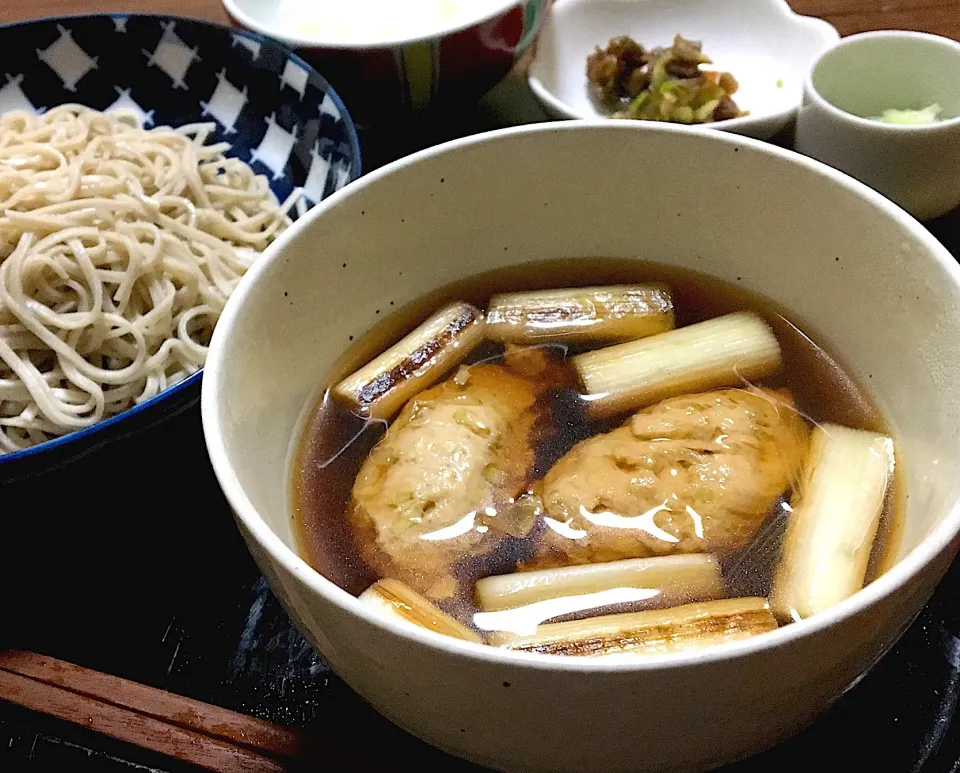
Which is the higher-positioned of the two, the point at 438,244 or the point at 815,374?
the point at 438,244

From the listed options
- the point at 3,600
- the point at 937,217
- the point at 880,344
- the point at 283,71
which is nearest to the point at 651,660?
the point at 880,344

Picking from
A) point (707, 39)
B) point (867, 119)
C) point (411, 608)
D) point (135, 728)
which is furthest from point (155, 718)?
point (707, 39)

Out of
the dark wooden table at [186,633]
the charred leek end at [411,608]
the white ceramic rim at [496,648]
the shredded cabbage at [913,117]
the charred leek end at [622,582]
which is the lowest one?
the dark wooden table at [186,633]

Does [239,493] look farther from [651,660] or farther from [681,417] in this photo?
[681,417]

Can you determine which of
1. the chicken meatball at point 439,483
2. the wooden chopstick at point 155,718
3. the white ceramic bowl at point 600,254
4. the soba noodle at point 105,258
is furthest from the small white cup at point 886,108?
the wooden chopstick at point 155,718

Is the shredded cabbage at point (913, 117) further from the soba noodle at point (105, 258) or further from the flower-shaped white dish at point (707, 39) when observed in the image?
the soba noodle at point (105, 258)

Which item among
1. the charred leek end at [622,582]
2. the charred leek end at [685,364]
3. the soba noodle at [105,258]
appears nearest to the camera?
the charred leek end at [622,582]

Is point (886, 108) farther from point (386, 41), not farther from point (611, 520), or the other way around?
point (611, 520)
